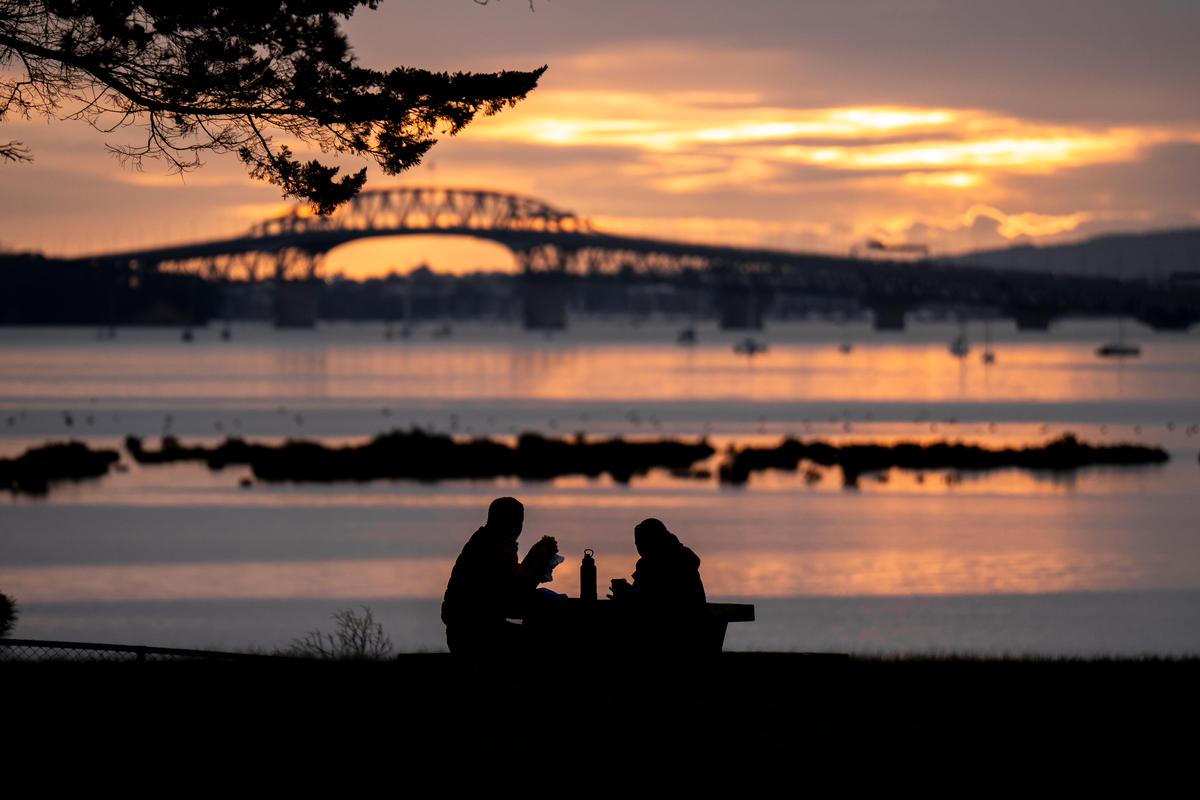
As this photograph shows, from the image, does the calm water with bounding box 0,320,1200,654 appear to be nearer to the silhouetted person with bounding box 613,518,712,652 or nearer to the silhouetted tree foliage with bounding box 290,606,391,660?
the silhouetted tree foliage with bounding box 290,606,391,660

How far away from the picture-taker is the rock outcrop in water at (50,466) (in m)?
42.8

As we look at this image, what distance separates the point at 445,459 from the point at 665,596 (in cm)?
3673

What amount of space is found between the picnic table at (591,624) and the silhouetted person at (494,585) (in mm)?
113

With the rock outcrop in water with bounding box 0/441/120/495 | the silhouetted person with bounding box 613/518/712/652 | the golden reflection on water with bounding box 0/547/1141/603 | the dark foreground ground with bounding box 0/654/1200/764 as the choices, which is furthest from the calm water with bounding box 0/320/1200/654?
the silhouetted person with bounding box 613/518/712/652

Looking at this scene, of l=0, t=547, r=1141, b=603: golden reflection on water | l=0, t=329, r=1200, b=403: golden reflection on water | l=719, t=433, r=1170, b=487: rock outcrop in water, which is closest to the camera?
l=0, t=547, r=1141, b=603: golden reflection on water

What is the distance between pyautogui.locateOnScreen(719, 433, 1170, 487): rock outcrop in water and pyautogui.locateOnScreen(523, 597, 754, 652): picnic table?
117 feet

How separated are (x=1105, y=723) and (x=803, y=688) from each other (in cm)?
154

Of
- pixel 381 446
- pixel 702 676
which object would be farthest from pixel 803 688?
pixel 381 446

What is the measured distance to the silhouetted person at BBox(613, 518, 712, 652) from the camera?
8.95 meters

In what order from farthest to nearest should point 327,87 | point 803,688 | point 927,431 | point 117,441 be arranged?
point 927,431 < point 117,441 < point 327,87 < point 803,688

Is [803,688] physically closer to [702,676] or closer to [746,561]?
[702,676]

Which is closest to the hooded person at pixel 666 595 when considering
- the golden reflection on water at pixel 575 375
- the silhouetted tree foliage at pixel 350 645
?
the silhouetted tree foliage at pixel 350 645

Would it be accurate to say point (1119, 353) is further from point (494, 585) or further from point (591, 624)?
point (494, 585)

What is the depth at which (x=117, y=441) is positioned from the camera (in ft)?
189
